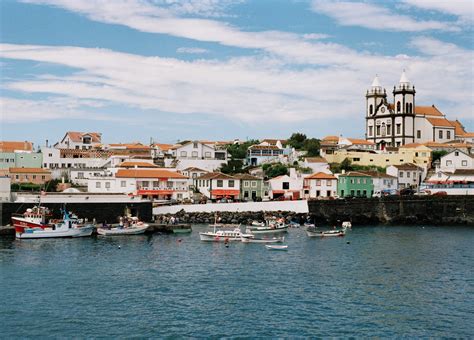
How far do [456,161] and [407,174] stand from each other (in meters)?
7.22

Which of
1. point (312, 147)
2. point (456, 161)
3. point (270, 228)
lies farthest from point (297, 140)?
point (270, 228)

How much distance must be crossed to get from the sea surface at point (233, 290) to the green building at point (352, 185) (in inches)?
1110

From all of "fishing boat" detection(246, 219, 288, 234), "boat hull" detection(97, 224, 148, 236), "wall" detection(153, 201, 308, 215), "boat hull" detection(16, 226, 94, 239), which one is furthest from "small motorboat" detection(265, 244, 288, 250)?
"wall" detection(153, 201, 308, 215)

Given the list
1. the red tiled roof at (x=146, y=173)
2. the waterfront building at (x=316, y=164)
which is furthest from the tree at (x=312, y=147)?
the red tiled roof at (x=146, y=173)

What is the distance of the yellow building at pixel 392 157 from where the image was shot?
90.2 metres

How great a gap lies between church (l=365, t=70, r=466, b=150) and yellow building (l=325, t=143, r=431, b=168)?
41.8 feet

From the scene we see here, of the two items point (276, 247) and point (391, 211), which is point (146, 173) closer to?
point (391, 211)

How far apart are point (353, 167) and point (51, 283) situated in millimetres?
61928

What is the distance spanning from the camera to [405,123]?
4193 inches

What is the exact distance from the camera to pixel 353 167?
88312 mm

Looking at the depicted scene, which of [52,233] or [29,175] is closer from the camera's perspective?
[52,233]

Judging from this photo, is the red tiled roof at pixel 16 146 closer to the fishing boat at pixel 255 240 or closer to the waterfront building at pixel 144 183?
the waterfront building at pixel 144 183

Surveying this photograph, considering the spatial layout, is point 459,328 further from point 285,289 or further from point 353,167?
point 353,167

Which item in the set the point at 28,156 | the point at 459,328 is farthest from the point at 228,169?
the point at 459,328
